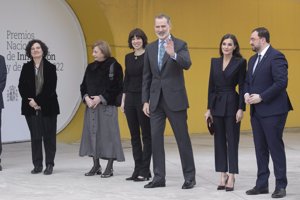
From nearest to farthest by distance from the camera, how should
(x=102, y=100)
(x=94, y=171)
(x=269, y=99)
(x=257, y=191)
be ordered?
(x=269, y=99), (x=257, y=191), (x=102, y=100), (x=94, y=171)

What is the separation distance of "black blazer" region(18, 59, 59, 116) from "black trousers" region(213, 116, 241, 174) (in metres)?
2.39

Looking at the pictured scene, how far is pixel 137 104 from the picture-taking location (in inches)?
319

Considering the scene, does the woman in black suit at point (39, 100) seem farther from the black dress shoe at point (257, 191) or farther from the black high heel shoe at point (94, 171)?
the black dress shoe at point (257, 191)

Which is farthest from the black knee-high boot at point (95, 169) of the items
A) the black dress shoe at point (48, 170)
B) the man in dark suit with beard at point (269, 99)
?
the man in dark suit with beard at point (269, 99)

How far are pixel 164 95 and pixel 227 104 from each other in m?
0.73

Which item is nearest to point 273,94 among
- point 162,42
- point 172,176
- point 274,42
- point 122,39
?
point 162,42

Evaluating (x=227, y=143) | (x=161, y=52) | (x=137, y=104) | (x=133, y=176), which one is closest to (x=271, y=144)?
(x=227, y=143)

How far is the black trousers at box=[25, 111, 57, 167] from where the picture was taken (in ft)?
28.8

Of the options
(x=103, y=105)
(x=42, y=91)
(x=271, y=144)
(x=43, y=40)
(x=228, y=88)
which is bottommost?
(x=271, y=144)

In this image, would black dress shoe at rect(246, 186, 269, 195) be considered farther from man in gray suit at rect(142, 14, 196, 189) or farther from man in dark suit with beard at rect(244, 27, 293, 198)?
man in gray suit at rect(142, 14, 196, 189)

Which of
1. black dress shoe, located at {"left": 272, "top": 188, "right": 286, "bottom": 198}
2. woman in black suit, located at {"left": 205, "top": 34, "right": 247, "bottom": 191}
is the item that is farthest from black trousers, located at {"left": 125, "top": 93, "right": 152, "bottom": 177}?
black dress shoe, located at {"left": 272, "top": 188, "right": 286, "bottom": 198}

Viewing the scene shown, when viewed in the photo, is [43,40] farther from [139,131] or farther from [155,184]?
[155,184]

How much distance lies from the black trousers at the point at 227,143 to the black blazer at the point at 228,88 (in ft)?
0.36

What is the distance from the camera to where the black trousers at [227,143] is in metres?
7.46
